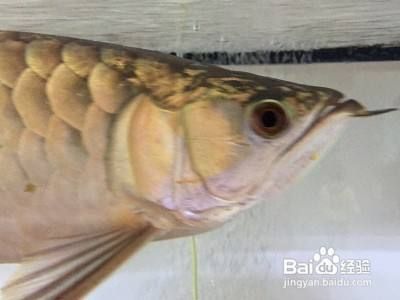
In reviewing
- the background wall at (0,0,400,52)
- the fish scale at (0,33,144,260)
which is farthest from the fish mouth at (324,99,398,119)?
the background wall at (0,0,400,52)

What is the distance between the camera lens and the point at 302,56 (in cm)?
92

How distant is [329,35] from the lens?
875mm

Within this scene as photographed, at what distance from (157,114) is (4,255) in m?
0.13

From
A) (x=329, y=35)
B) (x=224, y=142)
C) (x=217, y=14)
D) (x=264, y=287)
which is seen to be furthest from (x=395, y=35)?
(x=224, y=142)

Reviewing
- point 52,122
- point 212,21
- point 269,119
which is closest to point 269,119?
point 269,119

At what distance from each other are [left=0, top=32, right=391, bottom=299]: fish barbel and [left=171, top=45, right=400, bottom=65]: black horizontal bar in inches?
13.8

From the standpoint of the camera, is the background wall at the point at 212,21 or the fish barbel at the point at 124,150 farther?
the background wall at the point at 212,21

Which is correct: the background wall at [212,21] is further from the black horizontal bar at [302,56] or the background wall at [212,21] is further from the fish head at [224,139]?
the fish head at [224,139]

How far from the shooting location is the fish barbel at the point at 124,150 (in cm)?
53

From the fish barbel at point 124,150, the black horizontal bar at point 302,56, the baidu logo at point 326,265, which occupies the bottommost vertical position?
the baidu logo at point 326,265

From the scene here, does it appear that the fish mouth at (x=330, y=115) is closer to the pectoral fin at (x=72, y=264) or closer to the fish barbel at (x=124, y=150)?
the fish barbel at (x=124, y=150)

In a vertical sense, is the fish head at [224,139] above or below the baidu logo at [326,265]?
above

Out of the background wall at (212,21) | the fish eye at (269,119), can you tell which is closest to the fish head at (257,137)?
the fish eye at (269,119)

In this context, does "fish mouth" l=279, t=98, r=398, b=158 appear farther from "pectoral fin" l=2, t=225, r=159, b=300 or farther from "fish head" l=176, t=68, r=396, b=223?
"pectoral fin" l=2, t=225, r=159, b=300
